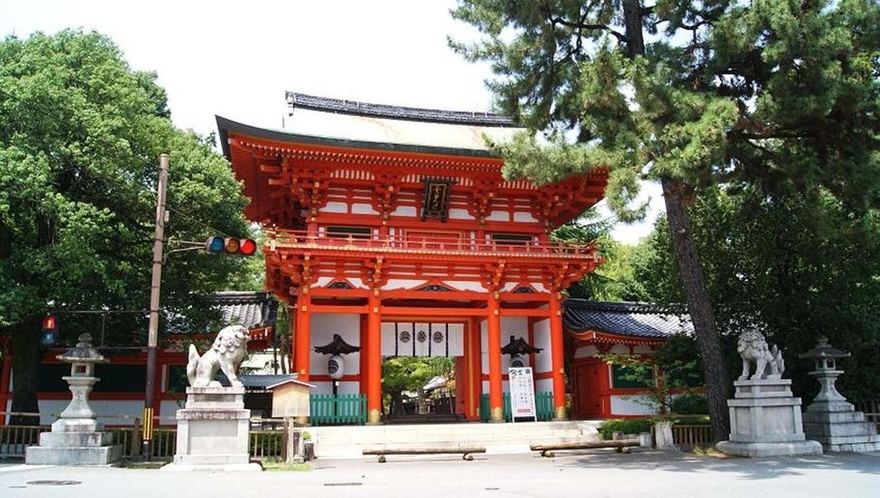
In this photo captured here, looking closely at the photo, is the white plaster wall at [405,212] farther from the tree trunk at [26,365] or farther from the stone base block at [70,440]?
the stone base block at [70,440]

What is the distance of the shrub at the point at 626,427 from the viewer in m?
16.9

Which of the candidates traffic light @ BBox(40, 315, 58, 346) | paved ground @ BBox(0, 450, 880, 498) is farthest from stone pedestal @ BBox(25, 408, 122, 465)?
traffic light @ BBox(40, 315, 58, 346)

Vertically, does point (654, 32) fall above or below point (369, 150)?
above

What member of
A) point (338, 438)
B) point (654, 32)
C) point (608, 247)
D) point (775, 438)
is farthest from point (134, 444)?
point (608, 247)

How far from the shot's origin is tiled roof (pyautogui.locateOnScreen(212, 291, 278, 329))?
22.2 m

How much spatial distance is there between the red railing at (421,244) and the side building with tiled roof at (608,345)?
298 centimetres

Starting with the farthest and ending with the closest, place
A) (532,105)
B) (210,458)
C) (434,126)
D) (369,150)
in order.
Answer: (434,126), (369,150), (532,105), (210,458)

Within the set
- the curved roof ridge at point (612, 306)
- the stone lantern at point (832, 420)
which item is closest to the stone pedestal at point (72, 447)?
the stone lantern at point (832, 420)

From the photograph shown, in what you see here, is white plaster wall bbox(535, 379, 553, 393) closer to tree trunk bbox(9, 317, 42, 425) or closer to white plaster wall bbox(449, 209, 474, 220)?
white plaster wall bbox(449, 209, 474, 220)

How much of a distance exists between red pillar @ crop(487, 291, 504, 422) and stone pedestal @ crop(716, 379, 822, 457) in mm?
6528

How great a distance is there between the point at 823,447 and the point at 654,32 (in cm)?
1005

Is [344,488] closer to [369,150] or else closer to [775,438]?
[775,438]

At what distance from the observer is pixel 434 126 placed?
25031mm

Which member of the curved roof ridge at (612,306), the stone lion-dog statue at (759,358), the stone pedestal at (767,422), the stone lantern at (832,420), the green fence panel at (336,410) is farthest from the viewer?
the curved roof ridge at (612,306)
